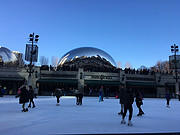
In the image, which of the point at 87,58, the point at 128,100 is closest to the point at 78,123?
the point at 128,100

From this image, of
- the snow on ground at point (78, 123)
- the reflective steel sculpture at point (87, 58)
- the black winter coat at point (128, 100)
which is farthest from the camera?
the reflective steel sculpture at point (87, 58)

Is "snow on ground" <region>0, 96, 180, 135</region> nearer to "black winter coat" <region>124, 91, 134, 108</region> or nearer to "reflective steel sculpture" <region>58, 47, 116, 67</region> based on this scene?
"black winter coat" <region>124, 91, 134, 108</region>

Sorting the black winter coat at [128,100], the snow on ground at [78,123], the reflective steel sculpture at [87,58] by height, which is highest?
the reflective steel sculpture at [87,58]

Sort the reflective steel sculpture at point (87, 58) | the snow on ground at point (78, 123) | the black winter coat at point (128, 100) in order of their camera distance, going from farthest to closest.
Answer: the reflective steel sculpture at point (87, 58) → the black winter coat at point (128, 100) → the snow on ground at point (78, 123)

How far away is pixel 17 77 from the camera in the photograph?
101 feet

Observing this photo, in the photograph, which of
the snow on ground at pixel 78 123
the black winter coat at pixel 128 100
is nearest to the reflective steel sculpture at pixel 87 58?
the snow on ground at pixel 78 123

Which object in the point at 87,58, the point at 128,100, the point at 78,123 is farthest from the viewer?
the point at 87,58

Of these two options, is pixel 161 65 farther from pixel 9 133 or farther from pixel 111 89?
pixel 9 133

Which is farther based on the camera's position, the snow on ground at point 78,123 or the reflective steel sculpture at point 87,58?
the reflective steel sculpture at point 87,58

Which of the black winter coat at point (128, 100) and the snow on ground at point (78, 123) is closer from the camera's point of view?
the snow on ground at point (78, 123)

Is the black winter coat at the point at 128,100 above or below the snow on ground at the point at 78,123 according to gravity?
above

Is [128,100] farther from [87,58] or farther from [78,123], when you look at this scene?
[87,58]

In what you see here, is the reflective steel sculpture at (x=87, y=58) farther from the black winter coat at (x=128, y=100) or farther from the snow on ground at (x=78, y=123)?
the black winter coat at (x=128, y=100)

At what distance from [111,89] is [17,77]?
19272 mm
